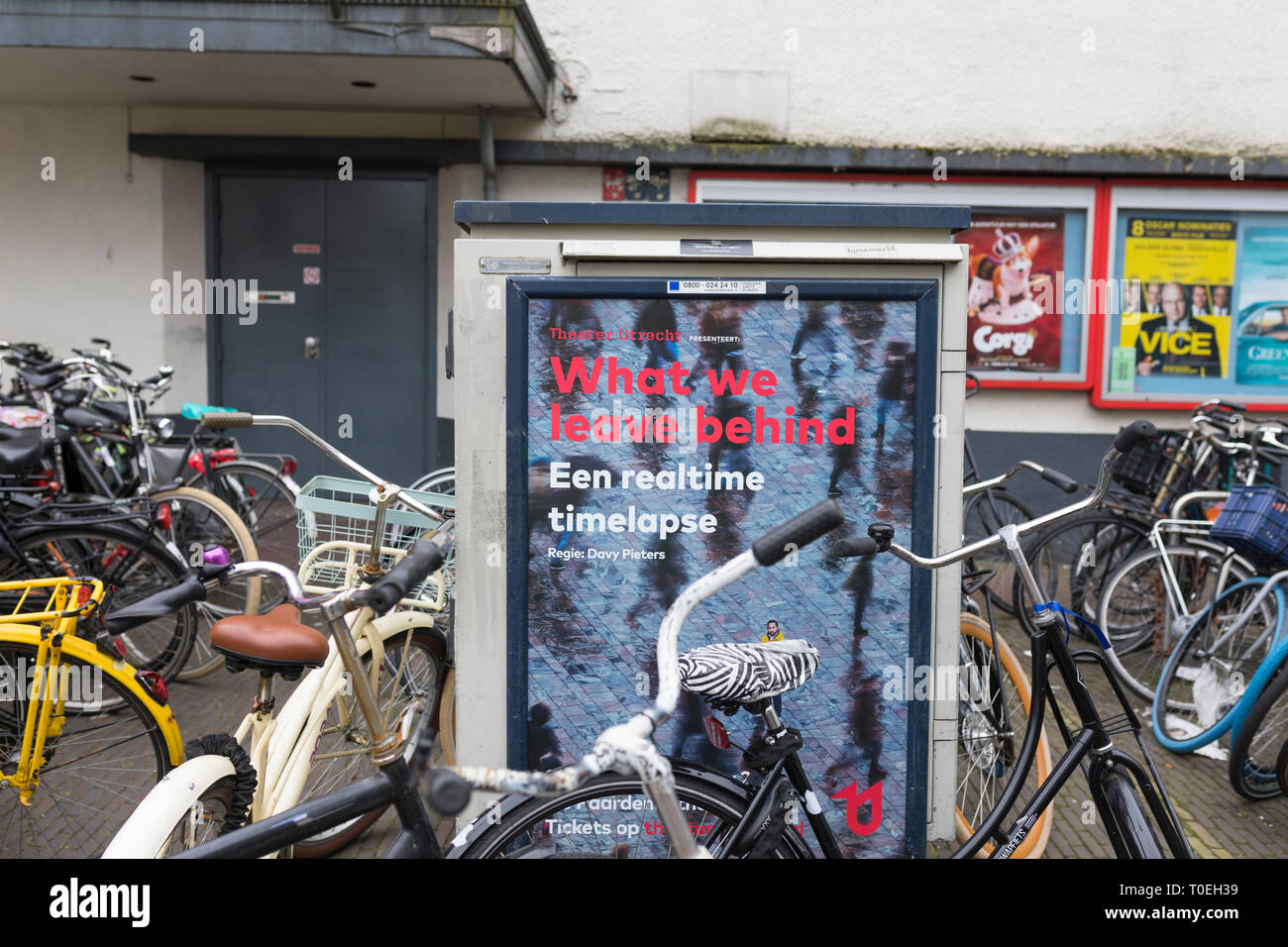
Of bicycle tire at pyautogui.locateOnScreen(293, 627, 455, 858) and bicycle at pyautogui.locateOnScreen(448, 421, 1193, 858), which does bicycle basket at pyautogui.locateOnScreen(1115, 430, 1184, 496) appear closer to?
bicycle at pyautogui.locateOnScreen(448, 421, 1193, 858)

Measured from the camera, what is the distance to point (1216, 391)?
309 inches

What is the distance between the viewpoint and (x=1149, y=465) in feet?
19.2

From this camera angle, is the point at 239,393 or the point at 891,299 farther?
the point at 239,393

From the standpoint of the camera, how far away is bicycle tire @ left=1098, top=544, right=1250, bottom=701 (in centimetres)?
497

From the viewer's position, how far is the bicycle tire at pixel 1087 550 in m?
5.51

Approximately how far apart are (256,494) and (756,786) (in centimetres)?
443

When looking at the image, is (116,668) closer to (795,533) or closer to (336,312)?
(795,533)

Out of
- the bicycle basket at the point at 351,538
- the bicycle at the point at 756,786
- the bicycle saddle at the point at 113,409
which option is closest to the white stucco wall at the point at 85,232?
the bicycle saddle at the point at 113,409

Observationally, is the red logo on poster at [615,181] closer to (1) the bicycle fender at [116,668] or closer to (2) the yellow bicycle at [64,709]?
(2) the yellow bicycle at [64,709]
